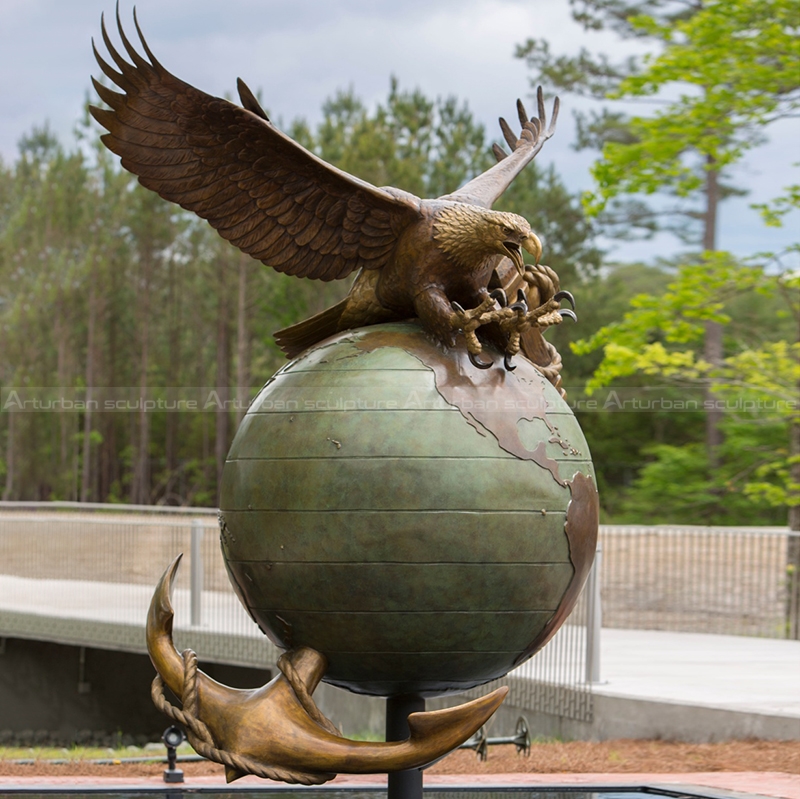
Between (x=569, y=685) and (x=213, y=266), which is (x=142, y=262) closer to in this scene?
(x=213, y=266)

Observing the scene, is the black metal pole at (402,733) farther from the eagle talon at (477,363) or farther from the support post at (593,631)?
the support post at (593,631)

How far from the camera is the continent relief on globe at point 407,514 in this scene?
13.4 feet

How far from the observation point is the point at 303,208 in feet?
15.5

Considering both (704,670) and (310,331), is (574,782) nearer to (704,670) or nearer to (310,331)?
(310,331)

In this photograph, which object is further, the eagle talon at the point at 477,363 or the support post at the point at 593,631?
the support post at the point at 593,631

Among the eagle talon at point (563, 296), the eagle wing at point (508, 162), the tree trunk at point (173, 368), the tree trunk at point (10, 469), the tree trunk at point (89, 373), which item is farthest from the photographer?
the tree trunk at point (173, 368)

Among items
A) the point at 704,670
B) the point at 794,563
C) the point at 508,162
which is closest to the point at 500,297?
the point at 508,162

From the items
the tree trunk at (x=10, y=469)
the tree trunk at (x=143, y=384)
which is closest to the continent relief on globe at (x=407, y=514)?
the tree trunk at (x=143, y=384)

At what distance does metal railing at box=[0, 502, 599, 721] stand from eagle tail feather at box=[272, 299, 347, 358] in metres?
6.62

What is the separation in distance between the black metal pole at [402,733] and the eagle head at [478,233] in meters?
1.74

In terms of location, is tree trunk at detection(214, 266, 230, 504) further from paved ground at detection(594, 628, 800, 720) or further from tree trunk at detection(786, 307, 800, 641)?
paved ground at detection(594, 628, 800, 720)

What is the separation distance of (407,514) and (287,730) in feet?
2.85

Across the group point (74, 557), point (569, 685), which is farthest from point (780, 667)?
point (74, 557)

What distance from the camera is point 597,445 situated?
32438 mm
